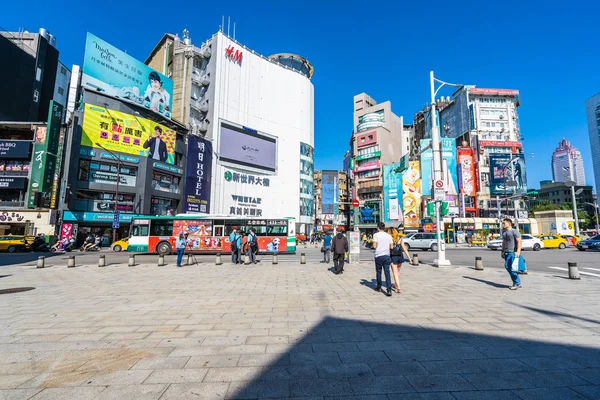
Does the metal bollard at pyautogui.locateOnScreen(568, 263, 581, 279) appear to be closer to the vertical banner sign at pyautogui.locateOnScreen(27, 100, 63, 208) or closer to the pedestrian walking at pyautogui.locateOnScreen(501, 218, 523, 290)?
the pedestrian walking at pyautogui.locateOnScreen(501, 218, 523, 290)

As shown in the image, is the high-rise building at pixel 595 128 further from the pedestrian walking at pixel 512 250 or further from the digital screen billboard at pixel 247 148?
the pedestrian walking at pixel 512 250

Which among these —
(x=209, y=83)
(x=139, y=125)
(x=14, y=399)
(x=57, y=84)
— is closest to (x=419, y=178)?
(x=209, y=83)

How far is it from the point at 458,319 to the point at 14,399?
6.12 meters

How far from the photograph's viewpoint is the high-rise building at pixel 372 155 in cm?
6300

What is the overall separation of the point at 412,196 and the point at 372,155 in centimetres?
1633

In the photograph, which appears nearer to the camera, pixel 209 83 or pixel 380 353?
pixel 380 353

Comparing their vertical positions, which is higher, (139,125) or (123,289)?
(139,125)

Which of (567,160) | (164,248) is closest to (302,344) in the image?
(164,248)

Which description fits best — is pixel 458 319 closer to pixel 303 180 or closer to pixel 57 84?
pixel 303 180

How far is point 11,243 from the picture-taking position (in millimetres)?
24297

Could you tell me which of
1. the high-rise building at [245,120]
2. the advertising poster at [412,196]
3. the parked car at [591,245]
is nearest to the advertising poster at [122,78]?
the high-rise building at [245,120]

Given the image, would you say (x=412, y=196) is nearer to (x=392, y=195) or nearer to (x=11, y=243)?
(x=392, y=195)

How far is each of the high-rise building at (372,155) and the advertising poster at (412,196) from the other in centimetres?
697

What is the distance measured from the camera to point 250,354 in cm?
376
